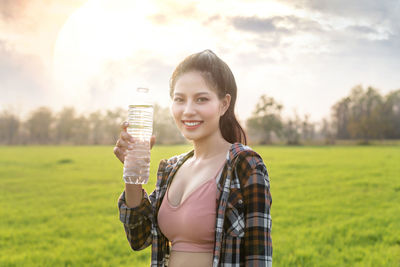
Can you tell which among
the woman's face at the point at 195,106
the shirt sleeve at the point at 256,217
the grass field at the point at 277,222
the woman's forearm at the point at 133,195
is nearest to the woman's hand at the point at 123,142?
the woman's forearm at the point at 133,195

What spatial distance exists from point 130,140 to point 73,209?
9.34 metres

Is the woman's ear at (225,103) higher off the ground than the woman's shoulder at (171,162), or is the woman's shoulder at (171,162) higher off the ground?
the woman's ear at (225,103)

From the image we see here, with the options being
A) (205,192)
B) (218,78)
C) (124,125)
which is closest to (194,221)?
(205,192)

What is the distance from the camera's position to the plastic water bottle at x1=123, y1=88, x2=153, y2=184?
2381 mm

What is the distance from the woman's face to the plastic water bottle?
0.24 metres

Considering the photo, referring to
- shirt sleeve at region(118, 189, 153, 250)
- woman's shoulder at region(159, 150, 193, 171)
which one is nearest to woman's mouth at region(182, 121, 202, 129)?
woman's shoulder at region(159, 150, 193, 171)

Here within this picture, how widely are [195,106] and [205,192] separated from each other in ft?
1.62

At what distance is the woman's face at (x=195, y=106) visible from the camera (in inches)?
90.6

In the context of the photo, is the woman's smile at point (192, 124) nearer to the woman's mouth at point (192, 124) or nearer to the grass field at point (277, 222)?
the woman's mouth at point (192, 124)

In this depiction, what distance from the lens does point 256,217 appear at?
2.06 metres

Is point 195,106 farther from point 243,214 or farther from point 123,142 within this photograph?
point 243,214

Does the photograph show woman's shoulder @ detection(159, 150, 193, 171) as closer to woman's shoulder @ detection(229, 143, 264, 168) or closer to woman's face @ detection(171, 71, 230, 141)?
woman's face @ detection(171, 71, 230, 141)

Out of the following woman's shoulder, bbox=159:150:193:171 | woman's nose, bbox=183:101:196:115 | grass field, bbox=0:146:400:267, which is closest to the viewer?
woman's nose, bbox=183:101:196:115

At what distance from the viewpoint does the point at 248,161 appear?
2.12 m
